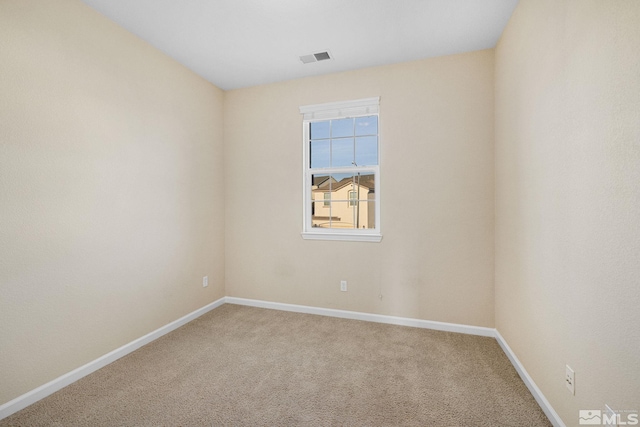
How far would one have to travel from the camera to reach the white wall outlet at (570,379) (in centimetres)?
143

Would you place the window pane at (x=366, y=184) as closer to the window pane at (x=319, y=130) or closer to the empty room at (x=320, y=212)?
the empty room at (x=320, y=212)

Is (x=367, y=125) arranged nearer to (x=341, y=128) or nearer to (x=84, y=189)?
(x=341, y=128)

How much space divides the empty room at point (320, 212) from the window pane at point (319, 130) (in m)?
0.04

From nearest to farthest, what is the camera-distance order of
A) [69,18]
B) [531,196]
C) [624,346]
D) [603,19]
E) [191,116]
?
[624,346], [603,19], [531,196], [69,18], [191,116]

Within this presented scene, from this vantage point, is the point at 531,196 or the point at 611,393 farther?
the point at 531,196

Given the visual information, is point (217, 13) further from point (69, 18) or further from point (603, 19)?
point (603, 19)

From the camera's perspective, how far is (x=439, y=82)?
2.87m

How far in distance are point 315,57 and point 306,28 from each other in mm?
472

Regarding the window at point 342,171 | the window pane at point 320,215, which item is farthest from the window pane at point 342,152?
the window pane at point 320,215

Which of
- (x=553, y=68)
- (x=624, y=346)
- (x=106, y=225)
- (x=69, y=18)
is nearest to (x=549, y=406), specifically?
(x=624, y=346)

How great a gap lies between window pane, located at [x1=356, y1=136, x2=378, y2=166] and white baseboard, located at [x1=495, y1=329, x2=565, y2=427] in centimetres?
215

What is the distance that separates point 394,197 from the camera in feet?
9.97

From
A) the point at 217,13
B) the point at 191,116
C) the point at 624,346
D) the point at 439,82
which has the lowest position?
the point at 624,346

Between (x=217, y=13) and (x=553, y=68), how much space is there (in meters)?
2.40
